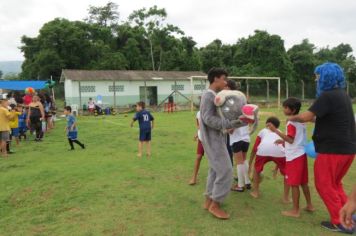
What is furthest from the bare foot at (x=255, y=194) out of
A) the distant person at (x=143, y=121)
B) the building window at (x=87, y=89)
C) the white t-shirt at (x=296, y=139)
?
the building window at (x=87, y=89)

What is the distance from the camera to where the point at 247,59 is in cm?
3881

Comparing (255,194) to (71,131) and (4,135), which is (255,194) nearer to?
(71,131)

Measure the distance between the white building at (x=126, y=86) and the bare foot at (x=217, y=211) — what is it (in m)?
22.1

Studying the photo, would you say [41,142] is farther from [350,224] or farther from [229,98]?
[350,224]

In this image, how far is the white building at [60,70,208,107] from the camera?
28.9 metres

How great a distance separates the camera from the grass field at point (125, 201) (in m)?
4.52

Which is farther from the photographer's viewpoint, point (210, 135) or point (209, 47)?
point (209, 47)

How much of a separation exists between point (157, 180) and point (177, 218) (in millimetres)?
1984

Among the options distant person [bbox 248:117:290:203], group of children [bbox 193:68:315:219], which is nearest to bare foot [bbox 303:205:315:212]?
group of children [bbox 193:68:315:219]

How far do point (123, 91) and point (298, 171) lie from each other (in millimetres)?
27135

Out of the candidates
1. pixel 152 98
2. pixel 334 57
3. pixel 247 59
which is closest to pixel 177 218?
pixel 152 98

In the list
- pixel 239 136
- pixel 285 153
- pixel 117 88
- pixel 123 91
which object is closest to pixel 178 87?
pixel 123 91

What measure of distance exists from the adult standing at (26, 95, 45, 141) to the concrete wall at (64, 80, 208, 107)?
50.7ft

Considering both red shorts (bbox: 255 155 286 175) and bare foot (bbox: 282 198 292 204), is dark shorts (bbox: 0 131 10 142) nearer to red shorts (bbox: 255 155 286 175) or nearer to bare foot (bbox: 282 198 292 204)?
red shorts (bbox: 255 155 286 175)
